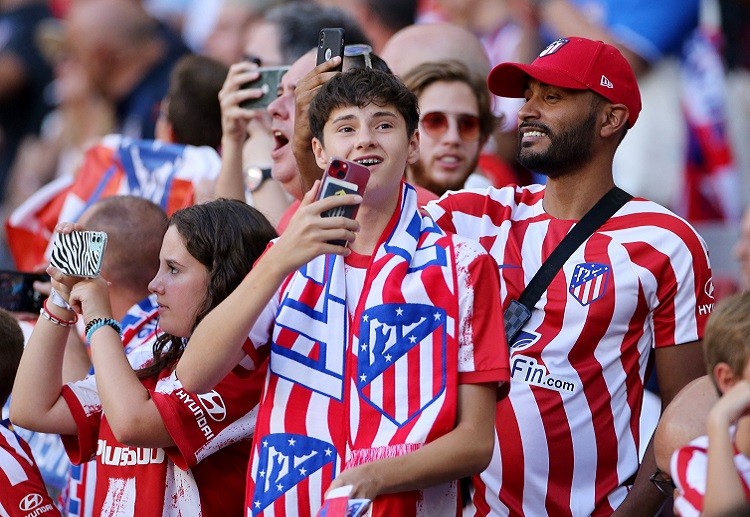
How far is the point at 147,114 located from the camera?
26.8 feet

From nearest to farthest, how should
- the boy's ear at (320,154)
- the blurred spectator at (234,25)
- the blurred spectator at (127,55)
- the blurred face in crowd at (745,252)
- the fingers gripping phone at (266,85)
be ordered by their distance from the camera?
the boy's ear at (320,154), the fingers gripping phone at (266,85), the blurred face in crowd at (745,252), the blurred spectator at (127,55), the blurred spectator at (234,25)

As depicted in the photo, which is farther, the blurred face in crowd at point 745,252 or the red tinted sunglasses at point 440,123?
the blurred face in crowd at point 745,252

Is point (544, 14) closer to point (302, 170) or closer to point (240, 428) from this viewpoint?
point (302, 170)

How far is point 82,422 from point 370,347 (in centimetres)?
112

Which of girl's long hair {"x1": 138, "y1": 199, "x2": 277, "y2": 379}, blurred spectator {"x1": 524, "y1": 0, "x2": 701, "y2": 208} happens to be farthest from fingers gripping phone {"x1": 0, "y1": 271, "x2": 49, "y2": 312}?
blurred spectator {"x1": 524, "y1": 0, "x2": 701, "y2": 208}

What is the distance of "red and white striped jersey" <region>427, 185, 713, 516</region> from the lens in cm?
382

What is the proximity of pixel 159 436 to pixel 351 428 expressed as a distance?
605 millimetres

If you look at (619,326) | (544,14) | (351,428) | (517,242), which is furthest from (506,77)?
(544,14)

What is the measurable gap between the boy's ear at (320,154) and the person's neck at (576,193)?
93 centimetres

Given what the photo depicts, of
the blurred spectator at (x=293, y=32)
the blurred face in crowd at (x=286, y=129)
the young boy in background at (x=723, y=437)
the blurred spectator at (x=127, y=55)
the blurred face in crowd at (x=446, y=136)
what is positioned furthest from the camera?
the blurred spectator at (x=127, y=55)

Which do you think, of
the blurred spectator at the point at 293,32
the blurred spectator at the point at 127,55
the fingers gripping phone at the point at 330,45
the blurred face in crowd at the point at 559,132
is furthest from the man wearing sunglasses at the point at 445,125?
the blurred spectator at the point at 127,55

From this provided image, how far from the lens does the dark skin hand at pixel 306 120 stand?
3855 mm

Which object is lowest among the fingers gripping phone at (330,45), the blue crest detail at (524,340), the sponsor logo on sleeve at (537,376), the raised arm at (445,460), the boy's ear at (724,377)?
the raised arm at (445,460)

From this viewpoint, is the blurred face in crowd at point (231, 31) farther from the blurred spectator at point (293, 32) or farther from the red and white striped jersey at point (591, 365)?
the red and white striped jersey at point (591, 365)
